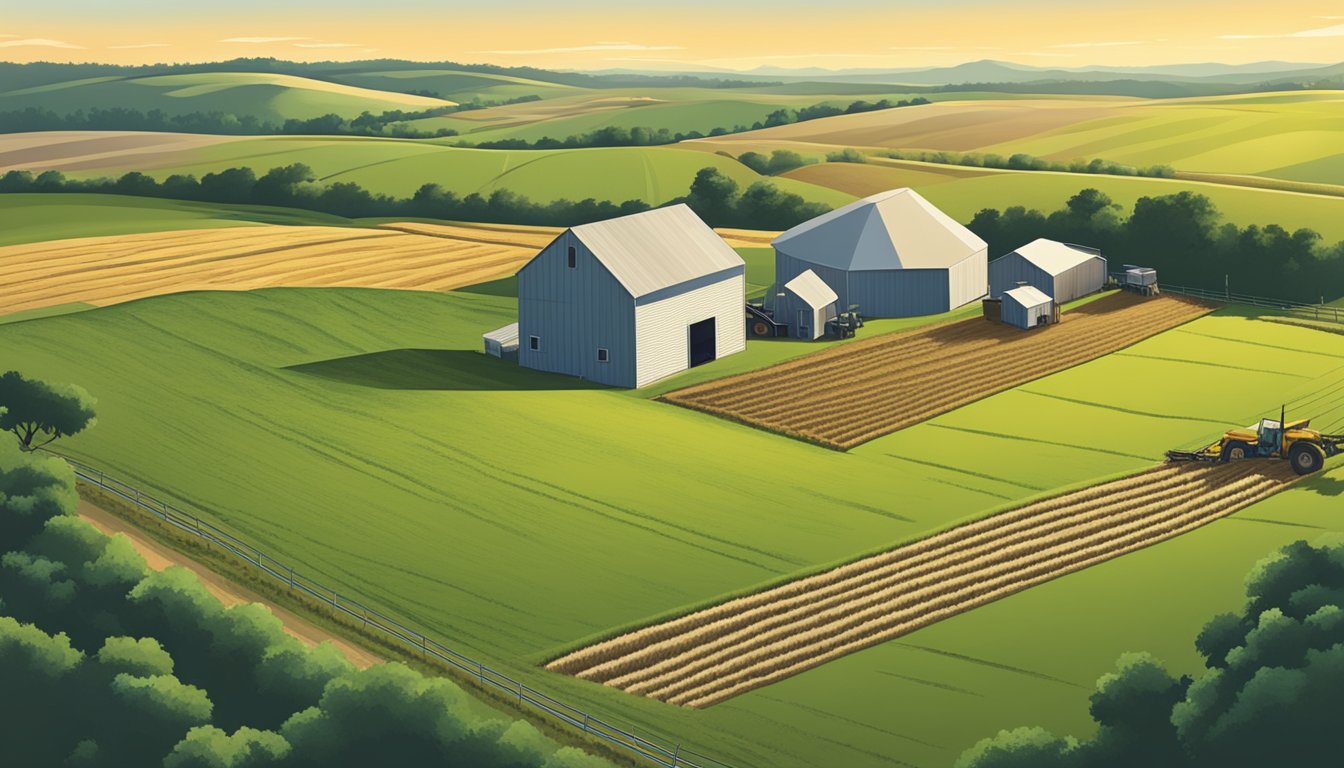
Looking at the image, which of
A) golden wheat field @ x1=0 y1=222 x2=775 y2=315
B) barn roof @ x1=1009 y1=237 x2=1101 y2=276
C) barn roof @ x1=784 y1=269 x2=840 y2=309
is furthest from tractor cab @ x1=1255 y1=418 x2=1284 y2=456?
golden wheat field @ x1=0 y1=222 x2=775 y2=315

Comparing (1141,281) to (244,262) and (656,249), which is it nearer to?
(656,249)

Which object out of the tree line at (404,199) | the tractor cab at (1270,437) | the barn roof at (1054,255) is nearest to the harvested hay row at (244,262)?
the tree line at (404,199)

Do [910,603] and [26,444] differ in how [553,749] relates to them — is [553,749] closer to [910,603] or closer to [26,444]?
[910,603]

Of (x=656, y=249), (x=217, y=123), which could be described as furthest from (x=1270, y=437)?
(x=217, y=123)

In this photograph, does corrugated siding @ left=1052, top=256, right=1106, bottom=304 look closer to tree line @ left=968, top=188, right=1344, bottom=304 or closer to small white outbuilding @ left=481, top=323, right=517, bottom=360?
tree line @ left=968, top=188, right=1344, bottom=304

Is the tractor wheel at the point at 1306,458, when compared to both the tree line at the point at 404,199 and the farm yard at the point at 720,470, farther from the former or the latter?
the tree line at the point at 404,199

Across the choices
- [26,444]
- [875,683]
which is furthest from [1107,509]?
[26,444]
